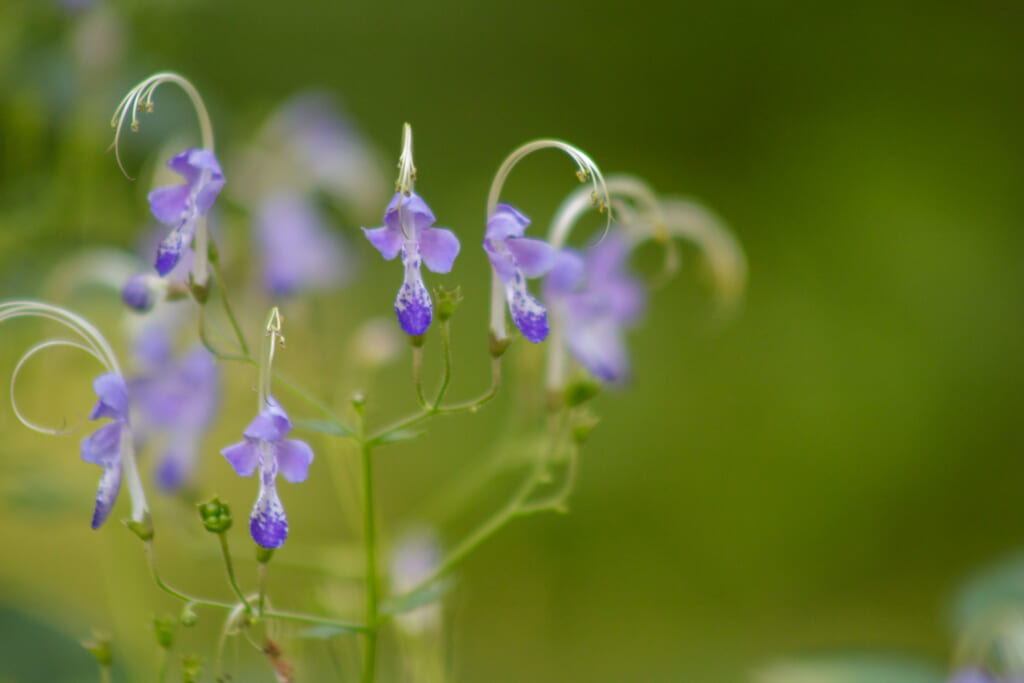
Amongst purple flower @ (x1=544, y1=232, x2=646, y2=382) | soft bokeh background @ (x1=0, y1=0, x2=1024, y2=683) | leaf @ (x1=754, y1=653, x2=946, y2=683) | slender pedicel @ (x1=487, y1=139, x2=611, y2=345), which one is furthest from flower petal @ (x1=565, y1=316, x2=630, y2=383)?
soft bokeh background @ (x1=0, y1=0, x2=1024, y2=683)

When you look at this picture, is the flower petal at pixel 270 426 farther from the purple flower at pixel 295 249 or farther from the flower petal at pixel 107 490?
the purple flower at pixel 295 249

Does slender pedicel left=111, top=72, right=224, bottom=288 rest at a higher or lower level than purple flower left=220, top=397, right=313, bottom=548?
higher

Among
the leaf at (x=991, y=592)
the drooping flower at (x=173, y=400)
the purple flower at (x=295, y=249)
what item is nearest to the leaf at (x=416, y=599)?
the drooping flower at (x=173, y=400)

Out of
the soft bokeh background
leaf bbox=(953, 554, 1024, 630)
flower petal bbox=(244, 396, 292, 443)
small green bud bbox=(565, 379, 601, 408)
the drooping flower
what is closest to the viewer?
flower petal bbox=(244, 396, 292, 443)

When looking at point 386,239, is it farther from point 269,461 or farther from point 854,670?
point 854,670

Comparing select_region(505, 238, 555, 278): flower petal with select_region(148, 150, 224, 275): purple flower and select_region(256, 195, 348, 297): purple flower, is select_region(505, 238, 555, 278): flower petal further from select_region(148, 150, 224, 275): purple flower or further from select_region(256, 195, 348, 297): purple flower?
select_region(256, 195, 348, 297): purple flower

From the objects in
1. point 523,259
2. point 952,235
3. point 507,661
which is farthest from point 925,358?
point 523,259

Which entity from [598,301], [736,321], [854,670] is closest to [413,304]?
[598,301]
